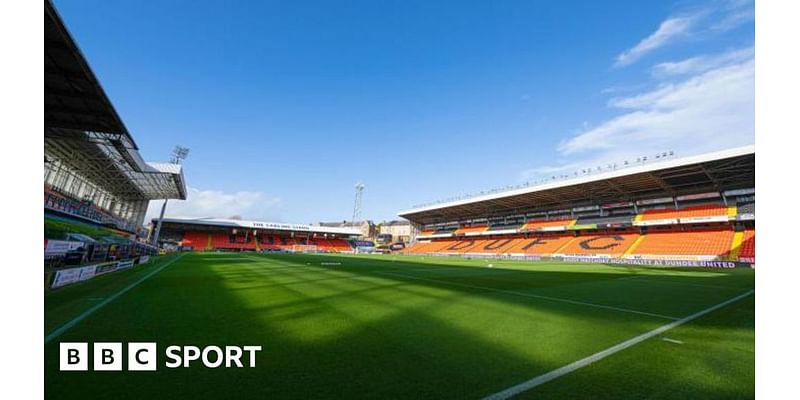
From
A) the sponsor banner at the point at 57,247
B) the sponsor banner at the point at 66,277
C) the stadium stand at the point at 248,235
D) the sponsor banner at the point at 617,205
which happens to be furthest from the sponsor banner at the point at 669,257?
the stadium stand at the point at 248,235

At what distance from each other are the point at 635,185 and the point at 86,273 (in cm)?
5369

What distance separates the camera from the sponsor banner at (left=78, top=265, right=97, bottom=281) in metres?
12.5

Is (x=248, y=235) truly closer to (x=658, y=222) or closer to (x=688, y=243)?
(x=658, y=222)

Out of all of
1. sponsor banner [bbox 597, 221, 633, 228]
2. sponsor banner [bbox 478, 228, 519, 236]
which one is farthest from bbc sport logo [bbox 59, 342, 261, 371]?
sponsor banner [bbox 478, 228, 519, 236]

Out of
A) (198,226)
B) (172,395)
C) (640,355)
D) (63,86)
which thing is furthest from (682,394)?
(198,226)

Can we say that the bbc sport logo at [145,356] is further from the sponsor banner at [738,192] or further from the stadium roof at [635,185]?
the sponsor banner at [738,192]

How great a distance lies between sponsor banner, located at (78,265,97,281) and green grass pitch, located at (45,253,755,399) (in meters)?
3.79

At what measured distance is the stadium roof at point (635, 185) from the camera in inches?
1302

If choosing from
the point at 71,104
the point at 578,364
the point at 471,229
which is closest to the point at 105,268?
the point at 71,104

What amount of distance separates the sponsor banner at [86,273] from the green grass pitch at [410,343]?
3791mm

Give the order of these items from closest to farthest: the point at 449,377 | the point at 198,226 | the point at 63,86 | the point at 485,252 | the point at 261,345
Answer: the point at 449,377, the point at 261,345, the point at 63,86, the point at 485,252, the point at 198,226

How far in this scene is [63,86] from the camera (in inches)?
430
